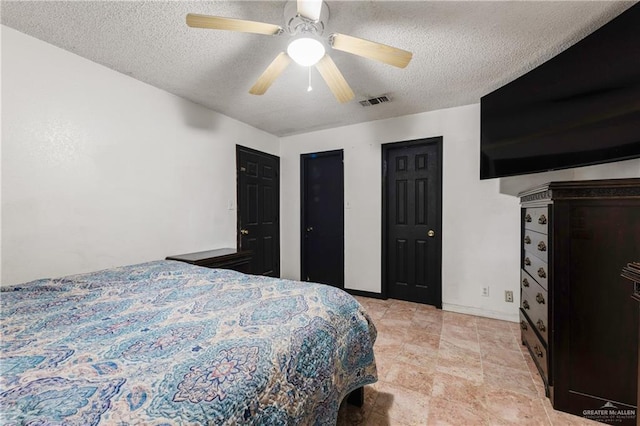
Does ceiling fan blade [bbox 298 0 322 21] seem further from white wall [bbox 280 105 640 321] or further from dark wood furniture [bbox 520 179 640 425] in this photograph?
white wall [bbox 280 105 640 321]

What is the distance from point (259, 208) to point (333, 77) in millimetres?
2382

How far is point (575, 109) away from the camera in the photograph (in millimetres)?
1828

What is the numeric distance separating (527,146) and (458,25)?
120 centimetres

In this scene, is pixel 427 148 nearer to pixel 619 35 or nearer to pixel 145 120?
pixel 619 35

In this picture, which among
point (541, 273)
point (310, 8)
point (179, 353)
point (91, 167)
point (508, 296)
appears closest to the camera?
point (179, 353)

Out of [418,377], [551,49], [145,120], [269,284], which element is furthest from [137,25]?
[418,377]

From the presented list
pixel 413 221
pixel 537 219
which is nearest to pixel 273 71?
pixel 537 219

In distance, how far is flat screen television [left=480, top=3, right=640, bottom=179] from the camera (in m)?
1.54

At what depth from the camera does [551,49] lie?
6.40 feet

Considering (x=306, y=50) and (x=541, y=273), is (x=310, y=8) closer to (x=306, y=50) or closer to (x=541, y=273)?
(x=306, y=50)

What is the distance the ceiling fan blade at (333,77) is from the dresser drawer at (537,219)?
1.55 metres

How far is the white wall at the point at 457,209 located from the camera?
9.18 feet

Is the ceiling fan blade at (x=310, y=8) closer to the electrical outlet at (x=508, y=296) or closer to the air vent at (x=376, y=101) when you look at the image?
the air vent at (x=376, y=101)

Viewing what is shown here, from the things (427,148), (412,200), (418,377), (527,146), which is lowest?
(418,377)
